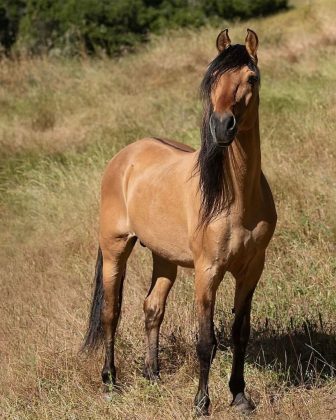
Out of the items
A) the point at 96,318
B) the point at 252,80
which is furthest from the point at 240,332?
the point at 252,80

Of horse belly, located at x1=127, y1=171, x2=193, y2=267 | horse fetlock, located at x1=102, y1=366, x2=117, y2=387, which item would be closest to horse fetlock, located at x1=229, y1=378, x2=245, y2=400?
horse belly, located at x1=127, y1=171, x2=193, y2=267

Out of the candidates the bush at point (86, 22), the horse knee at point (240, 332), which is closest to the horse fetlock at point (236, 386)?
the horse knee at point (240, 332)

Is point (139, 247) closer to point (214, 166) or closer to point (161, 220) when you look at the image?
point (161, 220)

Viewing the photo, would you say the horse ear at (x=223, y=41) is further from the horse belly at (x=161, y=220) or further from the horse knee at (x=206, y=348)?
the horse knee at (x=206, y=348)

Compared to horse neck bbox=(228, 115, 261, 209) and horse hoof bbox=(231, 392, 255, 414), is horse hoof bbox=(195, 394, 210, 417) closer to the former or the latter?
horse hoof bbox=(231, 392, 255, 414)

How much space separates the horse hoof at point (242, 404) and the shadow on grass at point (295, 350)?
10.1 inches

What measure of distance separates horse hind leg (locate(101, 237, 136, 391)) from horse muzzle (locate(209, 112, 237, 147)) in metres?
1.68

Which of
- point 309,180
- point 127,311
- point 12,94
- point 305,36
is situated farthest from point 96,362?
point 305,36

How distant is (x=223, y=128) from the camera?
345 centimetres

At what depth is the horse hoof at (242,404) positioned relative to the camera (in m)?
4.14

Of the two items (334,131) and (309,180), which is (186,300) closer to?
(309,180)

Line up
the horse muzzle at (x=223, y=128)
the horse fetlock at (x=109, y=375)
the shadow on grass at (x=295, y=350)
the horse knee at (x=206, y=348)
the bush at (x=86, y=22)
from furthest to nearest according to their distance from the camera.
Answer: the bush at (x=86, y=22)
the horse fetlock at (x=109, y=375)
the shadow on grass at (x=295, y=350)
the horse knee at (x=206, y=348)
the horse muzzle at (x=223, y=128)

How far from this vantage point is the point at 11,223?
8.58 m

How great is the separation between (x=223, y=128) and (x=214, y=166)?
0.45 meters
